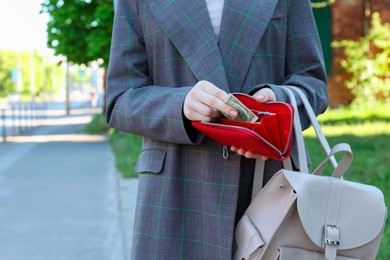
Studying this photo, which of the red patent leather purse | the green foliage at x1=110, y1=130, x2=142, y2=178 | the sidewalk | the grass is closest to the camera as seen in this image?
the red patent leather purse

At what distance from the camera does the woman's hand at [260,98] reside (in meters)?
1.73

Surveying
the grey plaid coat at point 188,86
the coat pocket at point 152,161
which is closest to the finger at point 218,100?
the grey plaid coat at point 188,86

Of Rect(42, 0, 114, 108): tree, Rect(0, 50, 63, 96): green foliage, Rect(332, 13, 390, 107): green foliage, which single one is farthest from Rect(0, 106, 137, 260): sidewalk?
Rect(0, 50, 63, 96): green foliage

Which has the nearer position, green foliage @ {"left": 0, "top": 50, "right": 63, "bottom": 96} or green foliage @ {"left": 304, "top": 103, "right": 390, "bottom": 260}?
green foliage @ {"left": 304, "top": 103, "right": 390, "bottom": 260}

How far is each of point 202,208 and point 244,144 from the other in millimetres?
332

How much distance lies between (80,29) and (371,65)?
26.3 ft

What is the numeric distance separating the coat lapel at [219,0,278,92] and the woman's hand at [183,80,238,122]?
0.23 m

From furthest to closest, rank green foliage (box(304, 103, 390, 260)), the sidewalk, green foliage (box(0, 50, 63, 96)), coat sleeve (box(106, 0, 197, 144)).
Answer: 1. green foliage (box(0, 50, 63, 96))
2. green foliage (box(304, 103, 390, 260))
3. the sidewalk
4. coat sleeve (box(106, 0, 197, 144))

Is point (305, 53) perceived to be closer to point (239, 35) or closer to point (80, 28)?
point (239, 35)

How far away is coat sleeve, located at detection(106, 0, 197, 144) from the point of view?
185cm

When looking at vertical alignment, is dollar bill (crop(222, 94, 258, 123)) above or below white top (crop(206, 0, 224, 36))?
below

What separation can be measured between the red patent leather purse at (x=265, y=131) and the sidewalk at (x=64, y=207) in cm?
480

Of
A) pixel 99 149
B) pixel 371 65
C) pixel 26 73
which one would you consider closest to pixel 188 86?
pixel 99 149

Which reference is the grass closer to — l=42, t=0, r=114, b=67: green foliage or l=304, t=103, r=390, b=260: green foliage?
l=304, t=103, r=390, b=260: green foliage
